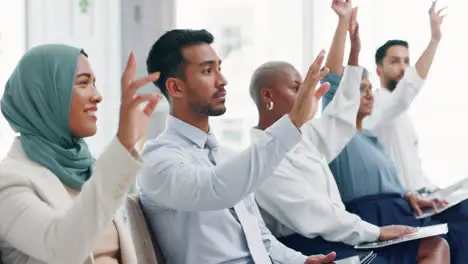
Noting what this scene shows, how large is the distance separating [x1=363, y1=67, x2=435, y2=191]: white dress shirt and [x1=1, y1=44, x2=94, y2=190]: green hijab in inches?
85.5

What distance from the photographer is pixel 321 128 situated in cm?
296

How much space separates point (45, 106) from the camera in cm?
167

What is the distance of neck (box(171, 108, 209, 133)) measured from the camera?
84.0 inches

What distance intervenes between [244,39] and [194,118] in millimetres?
3824

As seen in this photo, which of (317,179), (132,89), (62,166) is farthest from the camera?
(317,179)

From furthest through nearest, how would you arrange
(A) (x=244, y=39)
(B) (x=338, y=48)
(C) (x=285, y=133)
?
(A) (x=244, y=39) → (B) (x=338, y=48) → (C) (x=285, y=133)

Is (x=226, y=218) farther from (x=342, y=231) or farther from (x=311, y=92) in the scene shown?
(x=342, y=231)

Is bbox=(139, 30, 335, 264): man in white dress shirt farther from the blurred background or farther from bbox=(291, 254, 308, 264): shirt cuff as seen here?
the blurred background

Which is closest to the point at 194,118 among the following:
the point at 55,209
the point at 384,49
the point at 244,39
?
the point at 55,209

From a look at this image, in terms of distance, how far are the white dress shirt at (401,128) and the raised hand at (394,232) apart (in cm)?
107

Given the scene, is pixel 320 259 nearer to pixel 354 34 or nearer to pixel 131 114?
pixel 131 114

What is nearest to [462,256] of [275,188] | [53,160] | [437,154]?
[275,188]

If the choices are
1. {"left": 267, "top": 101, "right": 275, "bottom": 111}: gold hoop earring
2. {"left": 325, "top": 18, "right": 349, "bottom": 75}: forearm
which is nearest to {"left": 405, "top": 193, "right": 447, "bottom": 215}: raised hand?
{"left": 325, "top": 18, "right": 349, "bottom": 75}: forearm

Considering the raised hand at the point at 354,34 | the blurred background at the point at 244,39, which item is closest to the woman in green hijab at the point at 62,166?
the raised hand at the point at 354,34
